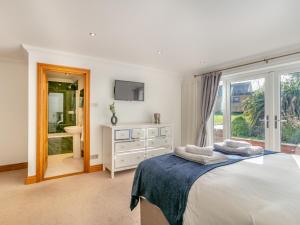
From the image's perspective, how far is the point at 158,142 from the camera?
3.61 metres

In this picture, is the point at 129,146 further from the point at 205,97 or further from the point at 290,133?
the point at 290,133

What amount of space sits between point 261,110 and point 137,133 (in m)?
2.40

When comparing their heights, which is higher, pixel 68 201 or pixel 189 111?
pixel 189 111

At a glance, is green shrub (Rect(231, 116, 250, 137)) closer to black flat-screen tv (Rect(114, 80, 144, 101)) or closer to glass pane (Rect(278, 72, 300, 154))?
glass pane (Rect(278, 72, 300, 154))

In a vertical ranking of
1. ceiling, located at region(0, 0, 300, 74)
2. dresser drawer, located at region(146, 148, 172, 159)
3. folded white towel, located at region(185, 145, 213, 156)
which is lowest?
dresser drawer, located at region(146, 148, 172, 159)

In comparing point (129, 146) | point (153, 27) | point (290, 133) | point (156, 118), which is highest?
point (153, 27)

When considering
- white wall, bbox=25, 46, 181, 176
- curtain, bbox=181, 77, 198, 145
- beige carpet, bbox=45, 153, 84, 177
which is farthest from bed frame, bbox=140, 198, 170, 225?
curtain, bbox=181, 77, 198, 145

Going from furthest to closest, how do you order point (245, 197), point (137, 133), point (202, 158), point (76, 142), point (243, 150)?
point (76, 142) < point (137, 133) < point (243, 150) < point (202, 158) < point (245, 197)

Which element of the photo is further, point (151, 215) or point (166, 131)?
point (166, 131)

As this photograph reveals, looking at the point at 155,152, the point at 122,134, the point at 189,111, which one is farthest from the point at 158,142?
the point at 189,111

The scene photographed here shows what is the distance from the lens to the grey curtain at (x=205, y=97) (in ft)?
12.4

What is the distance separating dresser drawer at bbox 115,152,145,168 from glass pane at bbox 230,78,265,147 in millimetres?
2061

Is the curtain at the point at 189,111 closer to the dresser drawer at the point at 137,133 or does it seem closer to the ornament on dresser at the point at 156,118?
the ornament on dresser at the point at 156,118

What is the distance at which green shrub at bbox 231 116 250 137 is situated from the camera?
3.44 meters
